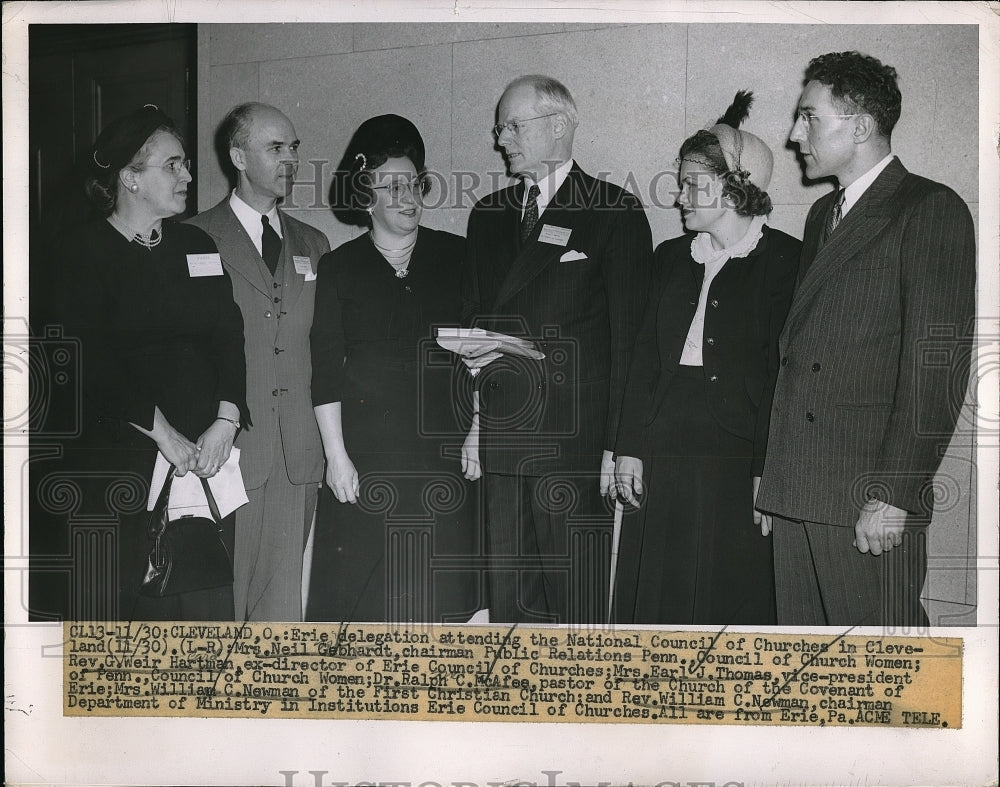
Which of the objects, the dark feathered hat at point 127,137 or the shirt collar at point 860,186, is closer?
the shirt collar at point 860,186

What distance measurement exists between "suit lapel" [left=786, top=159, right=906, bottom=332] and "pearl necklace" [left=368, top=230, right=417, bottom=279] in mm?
1110

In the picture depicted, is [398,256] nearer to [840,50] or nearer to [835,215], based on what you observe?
[835,215]

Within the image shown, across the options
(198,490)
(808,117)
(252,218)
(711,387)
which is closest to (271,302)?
(252,218)

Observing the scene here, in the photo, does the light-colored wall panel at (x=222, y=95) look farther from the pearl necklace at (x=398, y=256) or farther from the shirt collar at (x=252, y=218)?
the pearl necklace at (x=398, y=256)

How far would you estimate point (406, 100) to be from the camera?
2572 mm

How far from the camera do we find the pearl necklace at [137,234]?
259cm

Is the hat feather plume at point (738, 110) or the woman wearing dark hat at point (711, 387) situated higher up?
the hat feather plume at point (738, 110)

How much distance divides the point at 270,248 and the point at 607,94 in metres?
1.09

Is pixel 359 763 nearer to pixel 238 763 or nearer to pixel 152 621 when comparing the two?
pixel 238 763

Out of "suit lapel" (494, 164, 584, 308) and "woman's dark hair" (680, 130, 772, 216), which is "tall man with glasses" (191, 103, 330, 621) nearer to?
"suit lapel" (494, 164, 584, 308)

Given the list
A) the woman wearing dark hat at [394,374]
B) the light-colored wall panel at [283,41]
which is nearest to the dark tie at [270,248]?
the woman wearing dark hat at [394,374]

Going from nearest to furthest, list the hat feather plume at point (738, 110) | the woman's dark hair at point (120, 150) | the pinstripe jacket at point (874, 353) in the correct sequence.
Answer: the pinstripe jacket at point (874, 353), the hat feather plume at point (738, 110), the woman's dark hair at point (120, 150)
